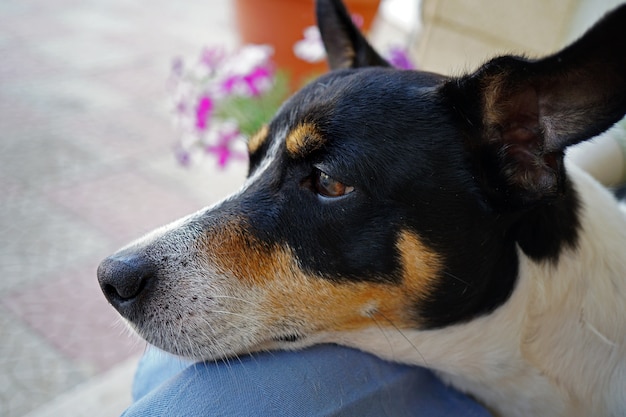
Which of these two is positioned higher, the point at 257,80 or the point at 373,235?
the point at 373,235

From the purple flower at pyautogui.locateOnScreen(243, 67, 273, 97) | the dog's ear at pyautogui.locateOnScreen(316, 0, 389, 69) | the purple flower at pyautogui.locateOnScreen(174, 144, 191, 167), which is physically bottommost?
the purple flower at pyautogui.locateOnScreen(174, 144, 191, 167)

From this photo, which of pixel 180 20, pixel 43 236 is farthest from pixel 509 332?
pixel 180 20

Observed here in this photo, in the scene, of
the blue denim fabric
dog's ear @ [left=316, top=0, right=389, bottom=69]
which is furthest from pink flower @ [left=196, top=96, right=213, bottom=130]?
the blue denim fabric

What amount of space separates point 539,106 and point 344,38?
775mm

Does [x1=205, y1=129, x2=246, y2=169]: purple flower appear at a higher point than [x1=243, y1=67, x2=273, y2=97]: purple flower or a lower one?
lower

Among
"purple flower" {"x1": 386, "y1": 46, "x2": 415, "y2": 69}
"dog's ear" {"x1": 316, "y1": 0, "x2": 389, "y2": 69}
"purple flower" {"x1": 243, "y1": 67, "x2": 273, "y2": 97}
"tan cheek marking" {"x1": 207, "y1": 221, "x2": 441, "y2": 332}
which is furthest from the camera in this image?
"purple flower" {"x1": 243, "y1": 67, "x2": 273, "y2": 97}

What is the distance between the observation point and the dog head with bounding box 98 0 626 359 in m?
1.45

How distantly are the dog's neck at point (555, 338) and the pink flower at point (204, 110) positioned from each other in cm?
171

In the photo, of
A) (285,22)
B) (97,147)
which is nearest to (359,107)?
(285,22)

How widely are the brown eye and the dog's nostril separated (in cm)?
42

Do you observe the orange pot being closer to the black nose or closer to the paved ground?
the paved ground

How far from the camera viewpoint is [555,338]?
60.1 inches

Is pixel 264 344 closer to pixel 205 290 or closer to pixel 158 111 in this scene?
pixel 205 290

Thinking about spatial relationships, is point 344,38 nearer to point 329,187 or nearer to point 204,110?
point 329,187
